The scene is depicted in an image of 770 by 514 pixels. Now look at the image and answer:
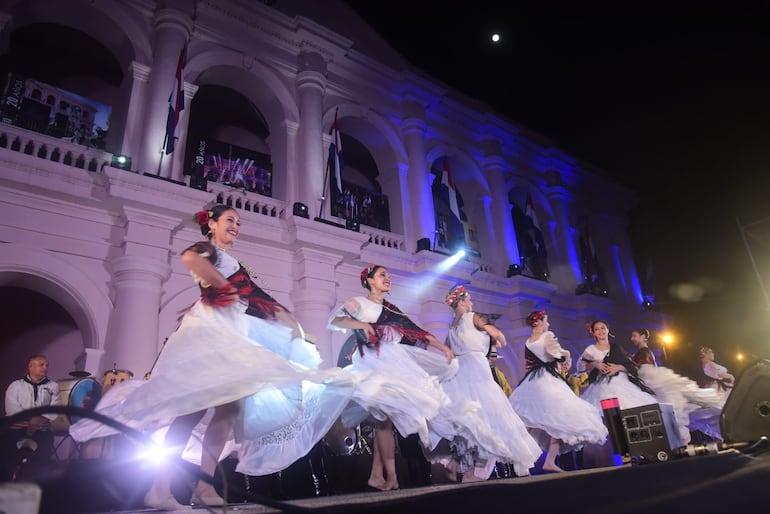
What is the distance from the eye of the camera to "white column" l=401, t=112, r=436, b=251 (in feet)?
39.4

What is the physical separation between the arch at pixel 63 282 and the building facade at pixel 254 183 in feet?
0.07

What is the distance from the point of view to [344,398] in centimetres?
317

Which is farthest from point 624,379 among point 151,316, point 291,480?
point 151,316

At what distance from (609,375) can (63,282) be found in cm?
782

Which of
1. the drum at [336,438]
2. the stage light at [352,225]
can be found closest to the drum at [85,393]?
the drum at [336,438]

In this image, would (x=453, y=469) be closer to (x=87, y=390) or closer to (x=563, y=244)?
(x=87, y=390)

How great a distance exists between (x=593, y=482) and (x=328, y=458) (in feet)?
10.5

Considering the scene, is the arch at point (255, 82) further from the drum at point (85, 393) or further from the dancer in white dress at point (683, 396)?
the dancer in white dress at point (683, 396)

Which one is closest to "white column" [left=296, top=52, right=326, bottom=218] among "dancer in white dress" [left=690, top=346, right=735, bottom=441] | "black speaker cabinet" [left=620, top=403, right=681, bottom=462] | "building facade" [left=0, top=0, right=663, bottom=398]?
"building facade" [left=0, top=0, right=663, bottom=398]

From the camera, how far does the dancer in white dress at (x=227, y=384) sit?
2.56m

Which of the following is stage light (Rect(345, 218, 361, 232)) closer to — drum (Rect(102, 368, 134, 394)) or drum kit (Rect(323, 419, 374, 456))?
drum kit (Rect(323, 419, 374, 456))

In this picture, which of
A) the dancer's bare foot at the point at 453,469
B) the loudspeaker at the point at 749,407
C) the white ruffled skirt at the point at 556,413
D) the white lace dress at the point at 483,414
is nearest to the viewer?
the loudspeaker at the point at 749,407

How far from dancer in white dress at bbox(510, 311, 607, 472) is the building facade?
3.47 m

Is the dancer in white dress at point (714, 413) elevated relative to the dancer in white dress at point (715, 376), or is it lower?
lower
